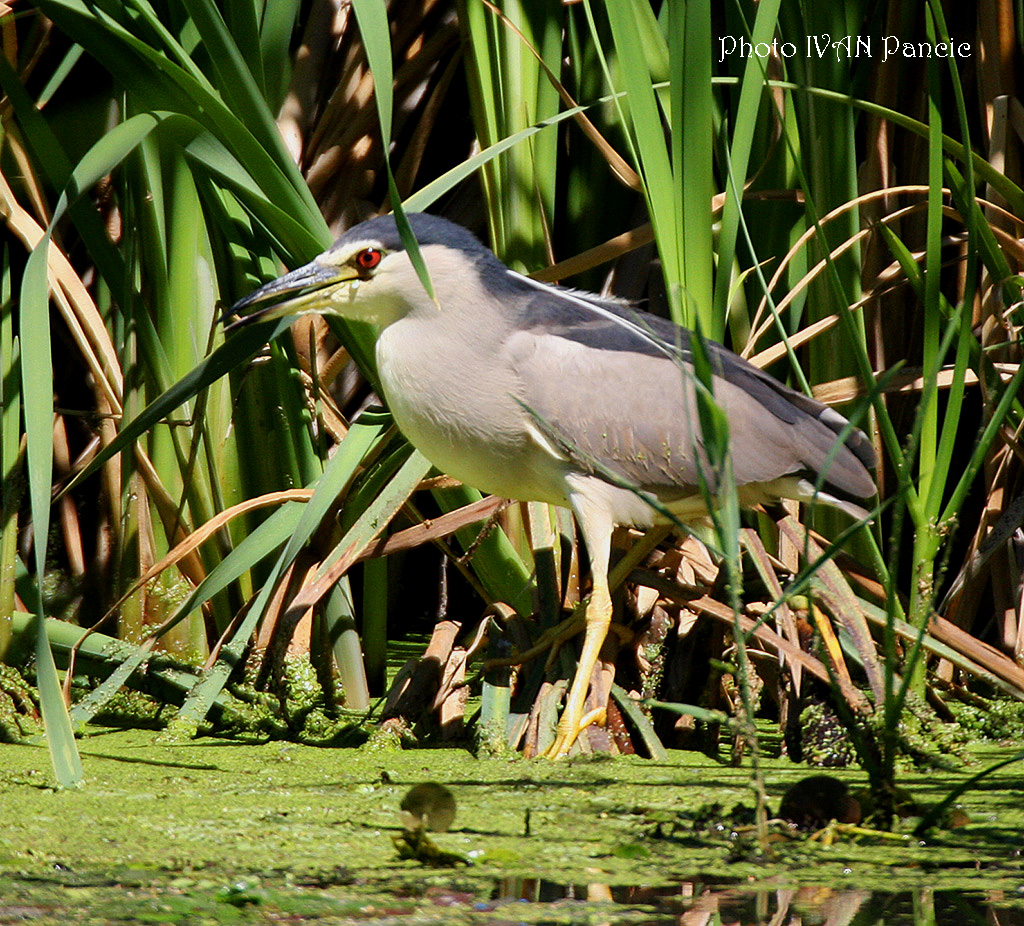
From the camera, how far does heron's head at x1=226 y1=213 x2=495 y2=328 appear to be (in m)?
2.81

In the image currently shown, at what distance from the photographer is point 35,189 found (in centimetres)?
325

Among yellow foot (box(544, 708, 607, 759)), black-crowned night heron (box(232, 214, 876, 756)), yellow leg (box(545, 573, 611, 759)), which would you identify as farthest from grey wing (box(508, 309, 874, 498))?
yellow foot (box(544, 708, 607, 759))

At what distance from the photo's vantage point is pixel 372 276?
2.90 meters

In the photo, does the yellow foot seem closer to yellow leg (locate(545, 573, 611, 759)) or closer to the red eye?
yellow leg (locate(545, 573, 611, 759))

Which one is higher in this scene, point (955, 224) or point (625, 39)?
point (625, 39)

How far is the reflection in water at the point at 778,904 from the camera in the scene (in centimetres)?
159

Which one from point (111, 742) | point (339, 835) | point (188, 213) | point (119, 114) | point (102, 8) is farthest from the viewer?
point (119, 114)

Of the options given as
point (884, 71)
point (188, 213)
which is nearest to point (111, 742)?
point (188, 213)

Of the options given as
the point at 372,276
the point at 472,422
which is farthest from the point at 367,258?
the point at 472,422

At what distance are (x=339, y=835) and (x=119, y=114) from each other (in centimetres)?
215

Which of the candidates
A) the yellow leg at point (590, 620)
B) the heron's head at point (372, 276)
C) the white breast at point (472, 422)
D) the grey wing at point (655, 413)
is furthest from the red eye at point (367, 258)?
the yellow leg at point (590, 620)

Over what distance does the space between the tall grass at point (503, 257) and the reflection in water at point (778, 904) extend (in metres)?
0.77

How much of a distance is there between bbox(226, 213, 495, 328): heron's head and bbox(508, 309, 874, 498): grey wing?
241mm

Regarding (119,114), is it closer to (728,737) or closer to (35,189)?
(35,189)
